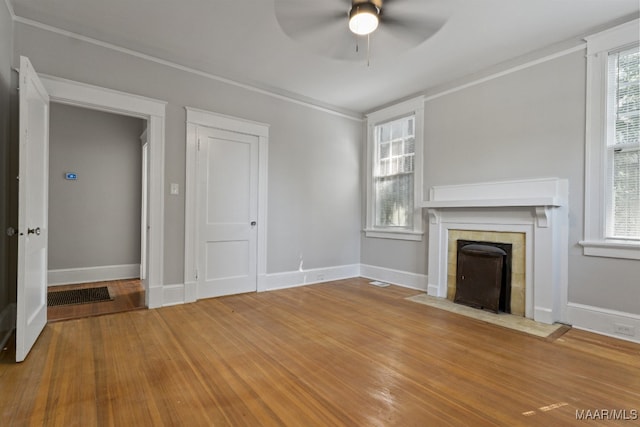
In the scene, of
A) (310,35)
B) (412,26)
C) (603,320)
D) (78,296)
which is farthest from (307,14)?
(78,296)

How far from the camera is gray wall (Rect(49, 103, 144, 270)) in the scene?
4512mm

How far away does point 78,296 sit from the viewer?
392cm

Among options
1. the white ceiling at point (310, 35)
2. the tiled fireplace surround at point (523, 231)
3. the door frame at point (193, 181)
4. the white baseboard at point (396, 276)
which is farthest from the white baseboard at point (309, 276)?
the white ceiling at point (310, 35)

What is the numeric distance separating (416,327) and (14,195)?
3872mm

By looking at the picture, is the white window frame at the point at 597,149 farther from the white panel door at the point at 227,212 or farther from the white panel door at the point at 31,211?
the white panel door at the point at 31,211

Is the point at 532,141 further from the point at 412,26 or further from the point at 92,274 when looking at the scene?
the point at 92,274

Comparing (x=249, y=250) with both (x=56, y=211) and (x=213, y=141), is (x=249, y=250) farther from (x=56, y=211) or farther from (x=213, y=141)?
(x=56, y=211)

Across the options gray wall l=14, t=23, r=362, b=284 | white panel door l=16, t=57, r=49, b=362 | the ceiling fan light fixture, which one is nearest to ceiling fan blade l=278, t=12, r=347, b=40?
the ceiling fan light fixture

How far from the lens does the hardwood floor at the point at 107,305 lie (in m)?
3.22

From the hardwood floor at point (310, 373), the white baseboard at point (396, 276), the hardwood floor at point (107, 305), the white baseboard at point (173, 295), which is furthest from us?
the white baseboard at point (396, 276)

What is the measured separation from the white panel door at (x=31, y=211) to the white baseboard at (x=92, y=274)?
2.05 metres

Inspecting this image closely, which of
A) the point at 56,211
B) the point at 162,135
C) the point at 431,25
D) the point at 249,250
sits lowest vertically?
the point at 249,250

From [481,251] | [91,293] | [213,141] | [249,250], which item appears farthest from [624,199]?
[91,293]

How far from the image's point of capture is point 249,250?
425 centimetres
